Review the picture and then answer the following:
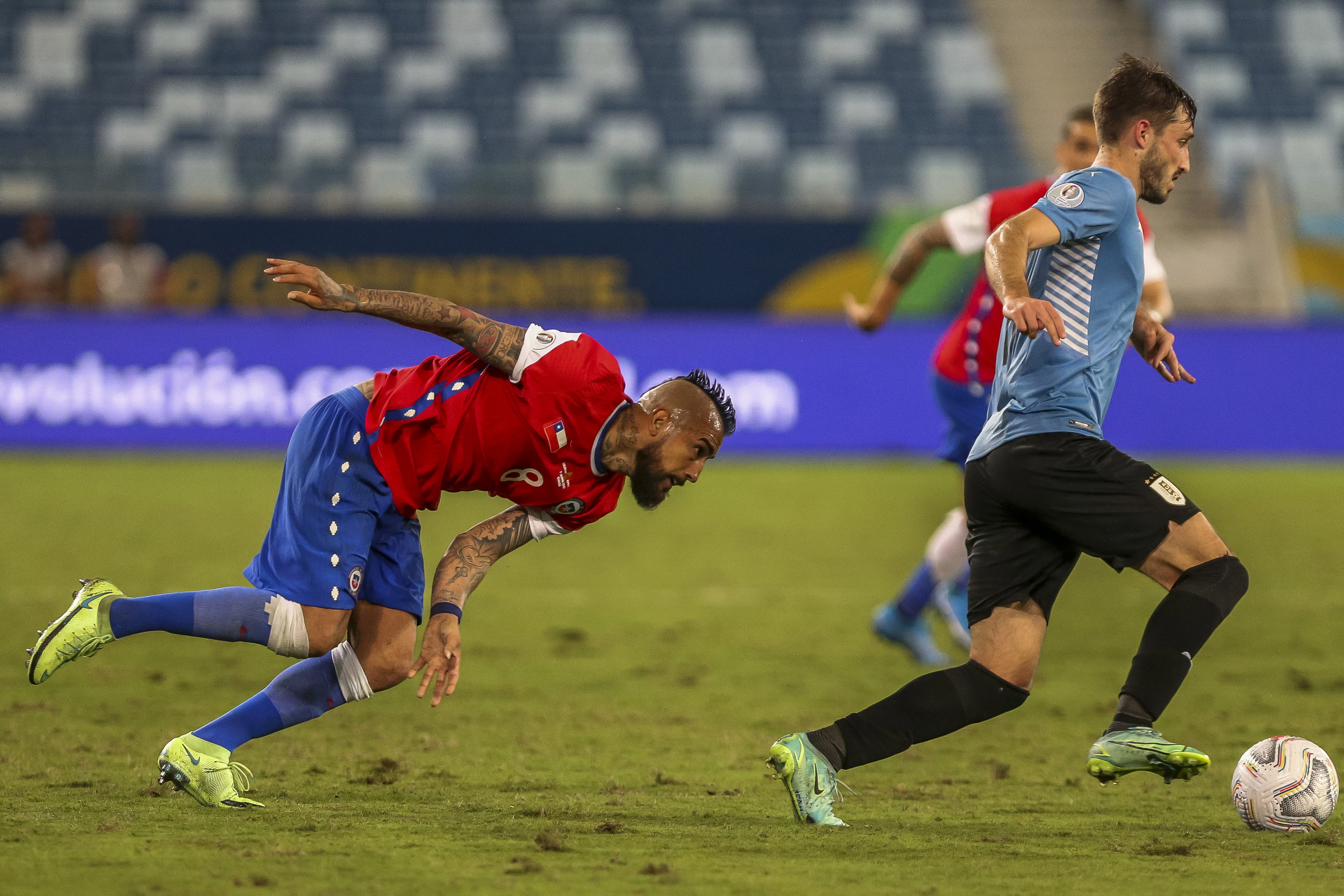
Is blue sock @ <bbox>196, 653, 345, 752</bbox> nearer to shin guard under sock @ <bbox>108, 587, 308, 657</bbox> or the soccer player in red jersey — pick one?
the soccer player in red jersey

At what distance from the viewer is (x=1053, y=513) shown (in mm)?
3891

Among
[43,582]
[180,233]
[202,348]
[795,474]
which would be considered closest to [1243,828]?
[43,582]

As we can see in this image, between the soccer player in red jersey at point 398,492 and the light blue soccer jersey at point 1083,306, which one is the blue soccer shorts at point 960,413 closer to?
the light blue soccer jersey at point 1083,306

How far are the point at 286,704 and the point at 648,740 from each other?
1424mm

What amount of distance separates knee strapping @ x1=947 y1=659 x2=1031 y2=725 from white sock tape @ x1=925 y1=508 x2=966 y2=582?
2.56m

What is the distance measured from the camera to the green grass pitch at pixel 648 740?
347cm

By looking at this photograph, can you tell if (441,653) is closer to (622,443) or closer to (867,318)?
(622,443)

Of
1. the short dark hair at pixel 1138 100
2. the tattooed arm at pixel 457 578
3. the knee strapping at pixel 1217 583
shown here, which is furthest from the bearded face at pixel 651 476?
the short dark hair at pixel 1138 100

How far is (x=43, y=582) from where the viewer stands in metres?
8.46

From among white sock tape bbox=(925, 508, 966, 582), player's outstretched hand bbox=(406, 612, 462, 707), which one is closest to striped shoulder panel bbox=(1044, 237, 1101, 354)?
player's outstretched hand bbox=(406, 612, 462, 707)

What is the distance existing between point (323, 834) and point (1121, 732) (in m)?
1.97

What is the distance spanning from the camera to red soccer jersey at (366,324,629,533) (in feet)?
13.5

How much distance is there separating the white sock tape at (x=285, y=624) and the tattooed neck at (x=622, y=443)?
3.04 ft

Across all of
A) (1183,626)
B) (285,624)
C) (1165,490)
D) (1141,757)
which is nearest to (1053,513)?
(1165,490)
